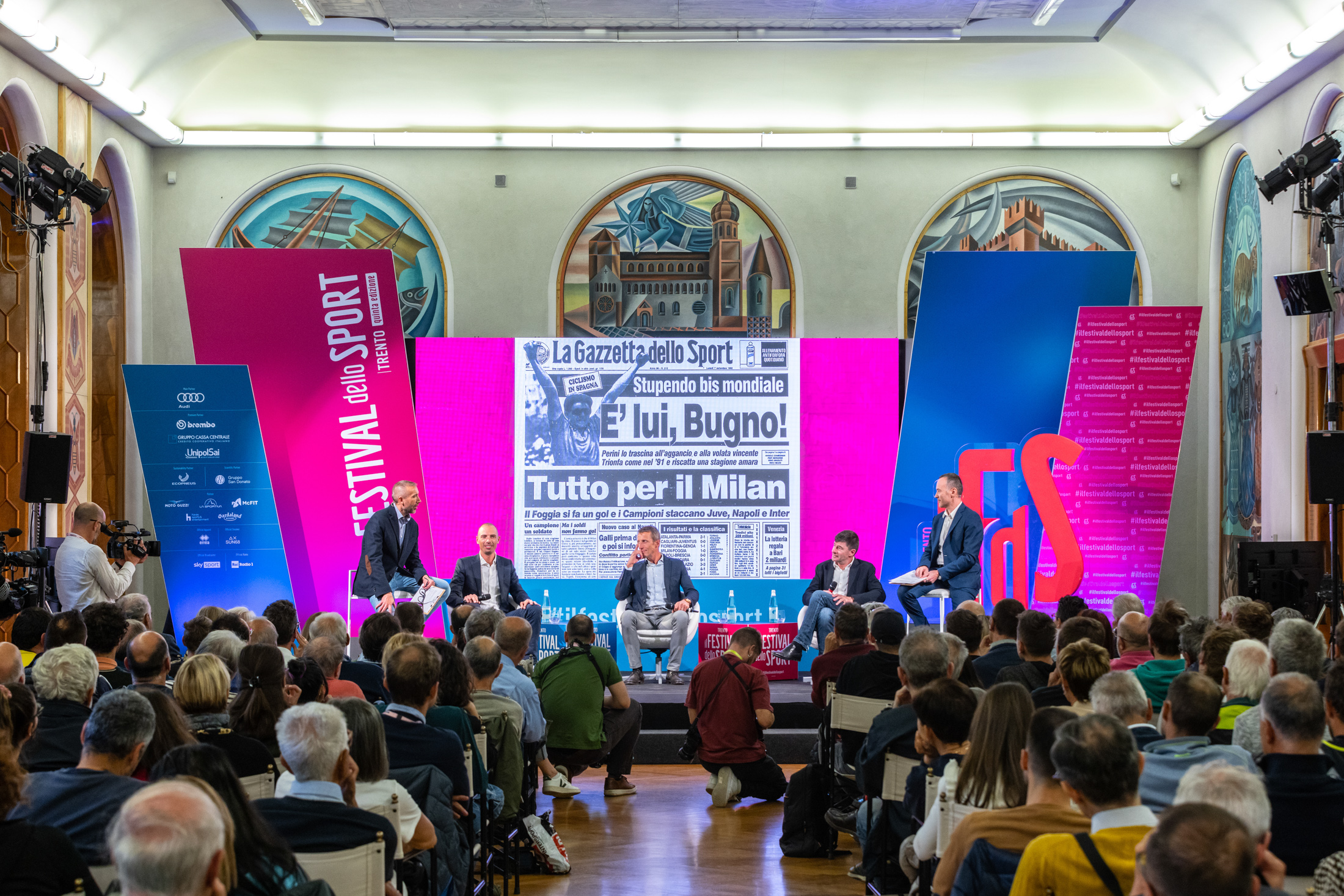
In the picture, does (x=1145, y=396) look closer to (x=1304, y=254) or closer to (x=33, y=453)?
(x=1304, y=254)

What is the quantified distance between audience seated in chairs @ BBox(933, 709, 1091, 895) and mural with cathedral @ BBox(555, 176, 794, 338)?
8.67 metres

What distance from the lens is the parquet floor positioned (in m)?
5.01

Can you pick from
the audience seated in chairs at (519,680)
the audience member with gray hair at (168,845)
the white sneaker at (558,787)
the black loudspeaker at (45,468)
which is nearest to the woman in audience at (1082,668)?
the audience seated in chairs at (519,680)

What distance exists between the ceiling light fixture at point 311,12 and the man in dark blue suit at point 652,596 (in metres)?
4.78

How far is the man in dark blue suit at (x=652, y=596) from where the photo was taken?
9.25 meters

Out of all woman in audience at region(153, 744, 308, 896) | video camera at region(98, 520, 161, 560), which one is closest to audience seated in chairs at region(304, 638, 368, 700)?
woman in audience at region(153, 744, 308, 896)

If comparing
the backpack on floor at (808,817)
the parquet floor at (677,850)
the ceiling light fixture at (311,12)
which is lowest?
the parquet floor at (677,850)

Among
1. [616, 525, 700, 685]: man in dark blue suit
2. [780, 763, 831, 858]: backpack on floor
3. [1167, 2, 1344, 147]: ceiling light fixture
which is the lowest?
[780, 763, 831, 858]: backpack on floor

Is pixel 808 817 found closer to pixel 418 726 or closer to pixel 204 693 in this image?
pixel 418 726

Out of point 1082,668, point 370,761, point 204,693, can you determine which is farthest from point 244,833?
point 1082,668

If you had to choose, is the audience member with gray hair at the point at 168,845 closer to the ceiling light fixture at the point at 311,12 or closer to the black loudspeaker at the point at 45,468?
the black loudspeaker at the point at 45,468

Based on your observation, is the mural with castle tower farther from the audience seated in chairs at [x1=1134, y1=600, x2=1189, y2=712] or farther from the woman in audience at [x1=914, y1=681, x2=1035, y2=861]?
the woman in audience at [x1=914, y1=681, x2=1035, y2=861]

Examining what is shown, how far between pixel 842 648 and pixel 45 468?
501 cm

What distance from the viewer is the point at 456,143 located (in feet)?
36.6
